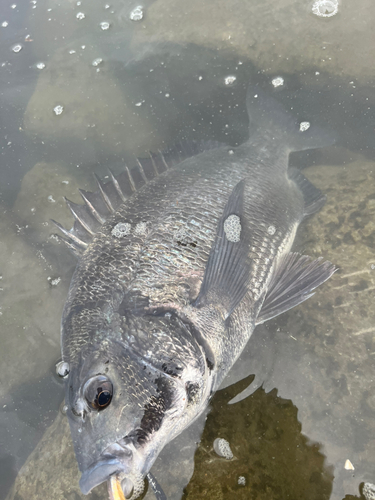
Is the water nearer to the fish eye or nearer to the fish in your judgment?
the fish

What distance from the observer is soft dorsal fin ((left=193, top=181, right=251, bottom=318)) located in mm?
2219

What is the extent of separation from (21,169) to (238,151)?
9.67ft

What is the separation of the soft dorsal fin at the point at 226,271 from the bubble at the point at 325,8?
375 cm

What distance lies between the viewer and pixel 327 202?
3367 mm

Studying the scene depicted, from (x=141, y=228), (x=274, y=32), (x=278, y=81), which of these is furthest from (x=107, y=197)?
(x=274, y=32)

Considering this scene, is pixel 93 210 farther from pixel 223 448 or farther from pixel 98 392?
pixel 223 448

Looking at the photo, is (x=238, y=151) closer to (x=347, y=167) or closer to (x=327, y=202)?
(x=327, y=202)

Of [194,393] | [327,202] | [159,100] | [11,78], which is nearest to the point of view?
[194,393]

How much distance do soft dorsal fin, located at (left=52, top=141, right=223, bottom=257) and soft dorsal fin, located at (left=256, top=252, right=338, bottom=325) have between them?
1.55 metres

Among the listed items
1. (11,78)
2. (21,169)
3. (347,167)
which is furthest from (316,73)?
(11,78)

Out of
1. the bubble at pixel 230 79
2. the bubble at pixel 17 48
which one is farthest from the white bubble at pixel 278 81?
the bubble at pixel 17 48

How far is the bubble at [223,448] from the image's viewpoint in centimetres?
230

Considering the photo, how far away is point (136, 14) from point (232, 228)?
4.44 metres

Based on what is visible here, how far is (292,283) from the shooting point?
2.54 meters
